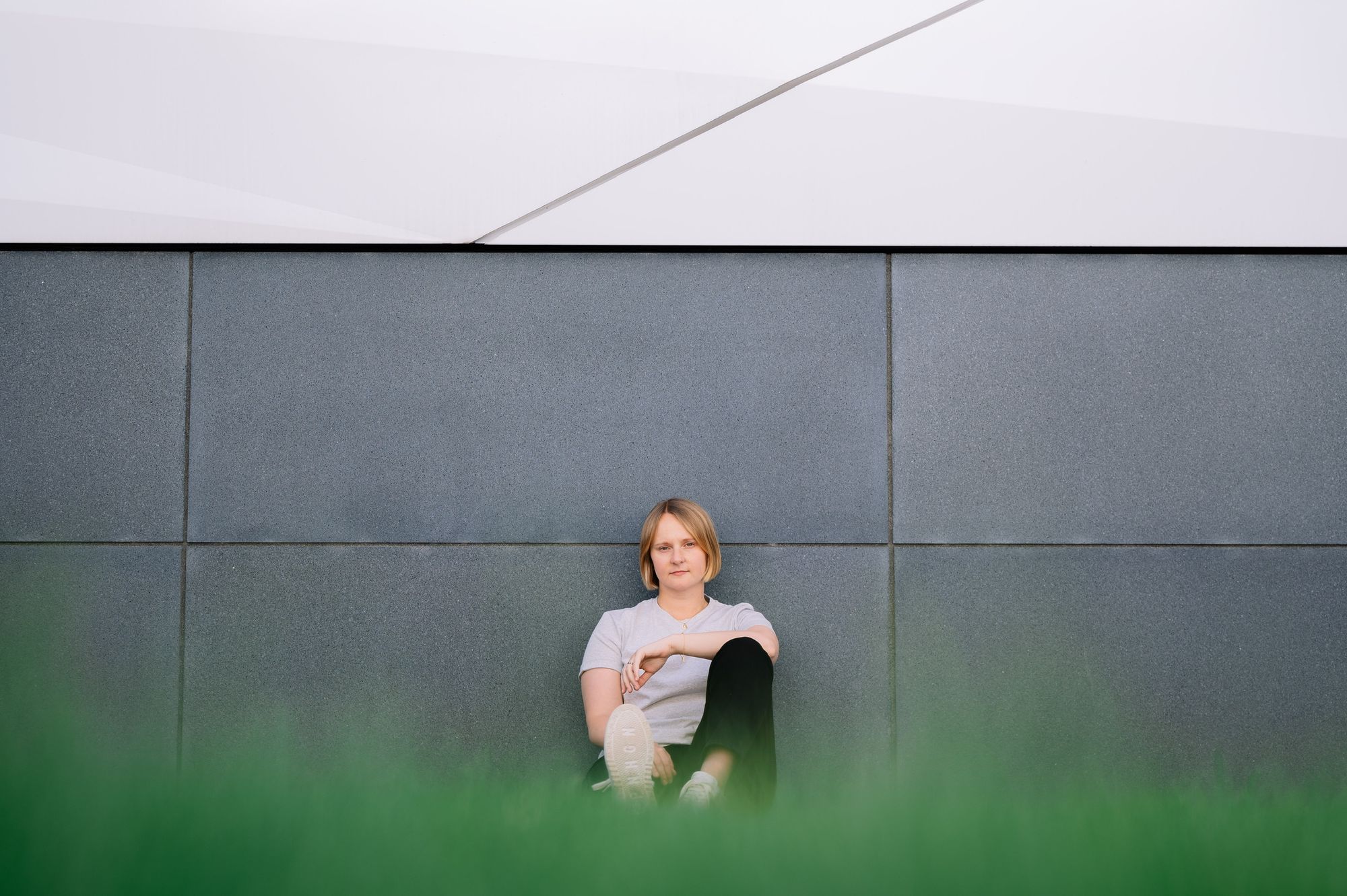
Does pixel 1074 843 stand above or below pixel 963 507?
below

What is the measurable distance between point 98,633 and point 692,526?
212 centimetres

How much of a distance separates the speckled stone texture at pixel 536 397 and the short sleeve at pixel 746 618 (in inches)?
13.1

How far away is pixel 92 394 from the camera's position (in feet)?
11.0

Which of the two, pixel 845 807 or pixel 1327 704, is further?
pixel 1327 704

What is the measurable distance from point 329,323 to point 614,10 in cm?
147

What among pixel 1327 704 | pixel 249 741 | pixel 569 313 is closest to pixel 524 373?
pixel 569 313

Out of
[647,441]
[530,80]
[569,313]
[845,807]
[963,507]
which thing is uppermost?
[530,80]

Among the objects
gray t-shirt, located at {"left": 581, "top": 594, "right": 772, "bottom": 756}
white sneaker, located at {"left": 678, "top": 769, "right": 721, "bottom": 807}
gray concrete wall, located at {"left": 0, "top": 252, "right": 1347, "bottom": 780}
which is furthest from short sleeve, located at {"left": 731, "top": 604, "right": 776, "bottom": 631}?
white sneaker, located at {"left": 678, "top": 769, "right": 721, "bottom": 807}

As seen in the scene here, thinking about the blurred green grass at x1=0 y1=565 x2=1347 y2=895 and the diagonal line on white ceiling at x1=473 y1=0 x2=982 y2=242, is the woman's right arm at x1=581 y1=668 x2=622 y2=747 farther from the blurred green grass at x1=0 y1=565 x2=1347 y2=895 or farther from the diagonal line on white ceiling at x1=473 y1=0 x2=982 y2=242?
the diagonal line on white ceiling at x1=473 y1=0 x2=982 y2=242

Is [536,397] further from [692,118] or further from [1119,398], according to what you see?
[1119,398]

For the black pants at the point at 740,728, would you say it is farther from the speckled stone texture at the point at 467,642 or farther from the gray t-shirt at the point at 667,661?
the speckled stone texture at the point at 467,642

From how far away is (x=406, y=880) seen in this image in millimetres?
1215

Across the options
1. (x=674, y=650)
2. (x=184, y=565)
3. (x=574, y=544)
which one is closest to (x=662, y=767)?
(x=674, y=650)

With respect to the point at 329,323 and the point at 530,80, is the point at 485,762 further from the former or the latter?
the point at 530,80
